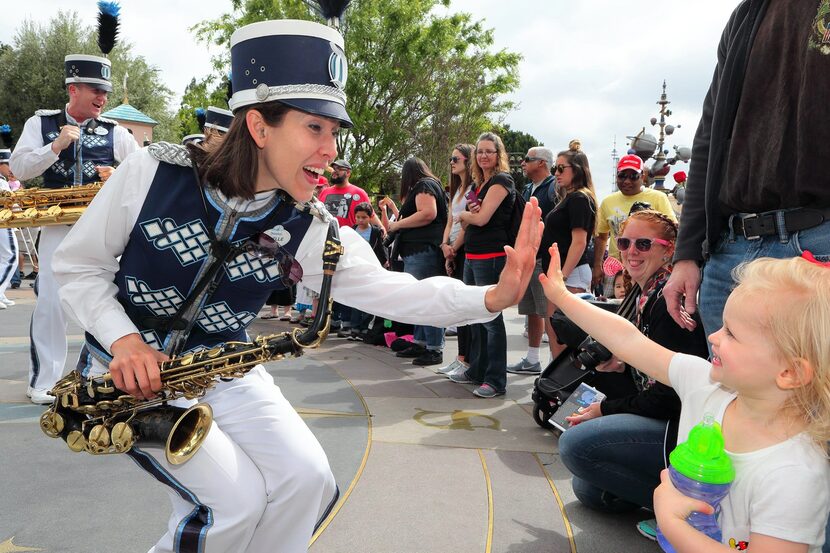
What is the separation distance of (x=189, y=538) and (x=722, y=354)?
1.80 m

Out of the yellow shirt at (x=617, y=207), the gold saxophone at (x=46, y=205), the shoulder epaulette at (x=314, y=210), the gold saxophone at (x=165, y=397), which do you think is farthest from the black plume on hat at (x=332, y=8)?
the yellow shirt at (x=617, y=207)

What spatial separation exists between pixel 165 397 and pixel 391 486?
1495mm

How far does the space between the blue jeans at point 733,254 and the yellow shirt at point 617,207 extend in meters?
3.24

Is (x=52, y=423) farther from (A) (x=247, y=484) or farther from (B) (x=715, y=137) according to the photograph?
(B) (x=715, y=137)

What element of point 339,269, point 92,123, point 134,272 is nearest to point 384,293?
point 339,269

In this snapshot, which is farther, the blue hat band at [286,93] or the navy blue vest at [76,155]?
the navy blue vest at [76,155]

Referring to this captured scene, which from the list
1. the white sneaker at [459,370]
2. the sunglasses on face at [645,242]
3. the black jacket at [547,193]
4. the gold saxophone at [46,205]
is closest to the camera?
the sunglasses on face at [645,242]

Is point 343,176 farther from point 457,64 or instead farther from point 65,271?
point 457,64

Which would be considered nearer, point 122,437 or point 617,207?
point 122,437

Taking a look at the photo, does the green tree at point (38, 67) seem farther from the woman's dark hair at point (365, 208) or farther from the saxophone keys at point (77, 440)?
the saxophone keys at point (77, 440)

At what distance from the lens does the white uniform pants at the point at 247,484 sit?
6.99 ft

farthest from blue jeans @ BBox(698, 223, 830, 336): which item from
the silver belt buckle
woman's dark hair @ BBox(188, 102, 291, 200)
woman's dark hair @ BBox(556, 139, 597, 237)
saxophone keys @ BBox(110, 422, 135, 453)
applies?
woman's dark hair @ BBox(556, 139, 597, 237)

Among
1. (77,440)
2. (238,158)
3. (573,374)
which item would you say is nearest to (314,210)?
(238,158)

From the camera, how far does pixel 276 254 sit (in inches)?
100
